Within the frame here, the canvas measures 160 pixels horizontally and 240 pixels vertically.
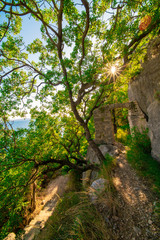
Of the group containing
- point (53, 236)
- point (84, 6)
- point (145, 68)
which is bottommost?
point (53, 236)

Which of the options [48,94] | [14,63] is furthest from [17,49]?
[48,94]

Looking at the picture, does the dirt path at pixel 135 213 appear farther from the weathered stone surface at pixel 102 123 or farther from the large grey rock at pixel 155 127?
the weathered stone surface at pixel 102 123

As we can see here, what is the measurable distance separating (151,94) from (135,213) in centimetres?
594

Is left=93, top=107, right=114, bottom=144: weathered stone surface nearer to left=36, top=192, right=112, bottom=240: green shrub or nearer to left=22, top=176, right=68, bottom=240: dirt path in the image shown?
left=22, top=176, right=68, bottom=240: dirt path

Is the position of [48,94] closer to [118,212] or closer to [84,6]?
[84,6]

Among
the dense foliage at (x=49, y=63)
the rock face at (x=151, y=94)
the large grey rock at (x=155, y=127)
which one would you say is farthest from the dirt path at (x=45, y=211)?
the rock face at (x=151, y=94)

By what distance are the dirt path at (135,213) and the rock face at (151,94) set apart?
149 cm

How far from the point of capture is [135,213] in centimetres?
233

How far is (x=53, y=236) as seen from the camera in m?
2.43

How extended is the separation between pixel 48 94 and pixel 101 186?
581cm

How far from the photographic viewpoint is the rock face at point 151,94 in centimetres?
379

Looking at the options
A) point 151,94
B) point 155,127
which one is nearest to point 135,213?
point 155,127

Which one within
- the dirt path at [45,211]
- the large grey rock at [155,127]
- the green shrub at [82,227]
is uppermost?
the large grey rock at [155,127]

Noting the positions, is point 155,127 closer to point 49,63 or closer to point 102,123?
point 102,123
